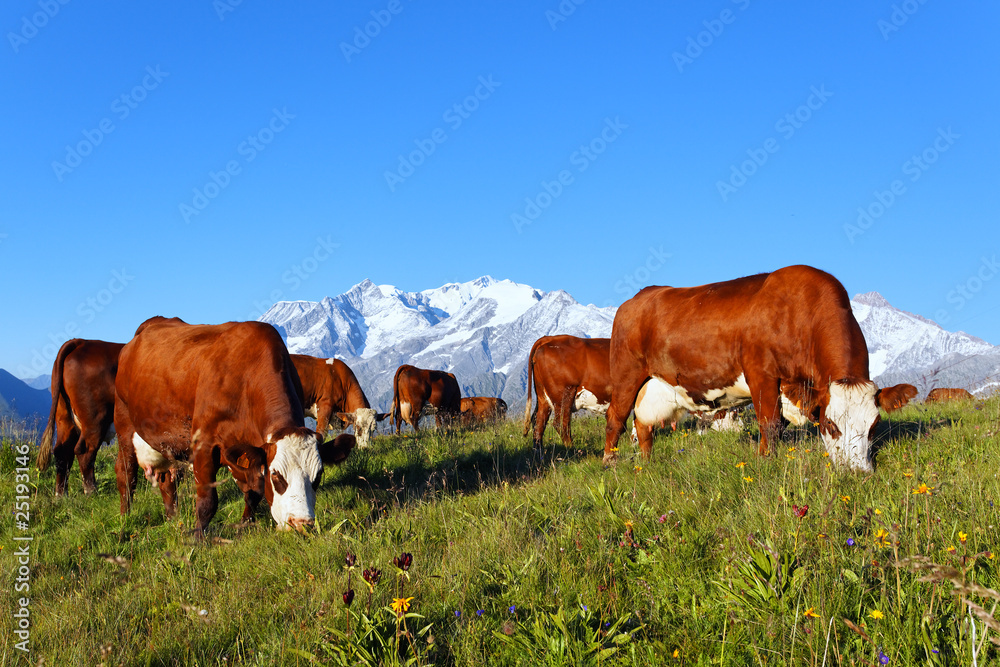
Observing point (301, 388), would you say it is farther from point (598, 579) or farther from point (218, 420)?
point (598, 579)

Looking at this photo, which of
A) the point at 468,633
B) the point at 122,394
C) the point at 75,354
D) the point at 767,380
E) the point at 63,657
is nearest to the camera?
the point at 468,633

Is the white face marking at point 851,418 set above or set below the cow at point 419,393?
below

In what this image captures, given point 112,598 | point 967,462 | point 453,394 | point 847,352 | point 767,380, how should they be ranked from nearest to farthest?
point 112,598
point 967,462
point 847,352
point 767,380
point 453,394

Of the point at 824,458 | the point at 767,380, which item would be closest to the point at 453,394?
the point at 767,380

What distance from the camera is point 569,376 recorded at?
1496cm

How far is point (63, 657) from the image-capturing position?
3.53 meters


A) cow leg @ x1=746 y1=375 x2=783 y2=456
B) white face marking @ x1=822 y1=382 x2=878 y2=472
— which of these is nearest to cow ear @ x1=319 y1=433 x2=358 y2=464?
cow leg @ x1=746 y1=375 x2=783 y2=456

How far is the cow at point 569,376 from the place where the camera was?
14711 millimetres

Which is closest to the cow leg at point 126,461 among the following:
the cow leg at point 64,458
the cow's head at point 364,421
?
the cow leg at point 64,458

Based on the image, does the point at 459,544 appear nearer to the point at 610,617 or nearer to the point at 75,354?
the point at 610,617

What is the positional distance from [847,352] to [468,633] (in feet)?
17.8

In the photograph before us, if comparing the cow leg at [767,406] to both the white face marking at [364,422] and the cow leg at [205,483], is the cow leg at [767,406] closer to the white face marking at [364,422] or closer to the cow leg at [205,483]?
the cow leg at [205,483]

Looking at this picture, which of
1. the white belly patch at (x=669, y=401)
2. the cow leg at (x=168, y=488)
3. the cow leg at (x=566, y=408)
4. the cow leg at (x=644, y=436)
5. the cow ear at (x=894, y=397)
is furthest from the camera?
the cow leg at (x=566, y=408)

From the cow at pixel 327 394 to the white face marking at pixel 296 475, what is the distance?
34.8 feet
